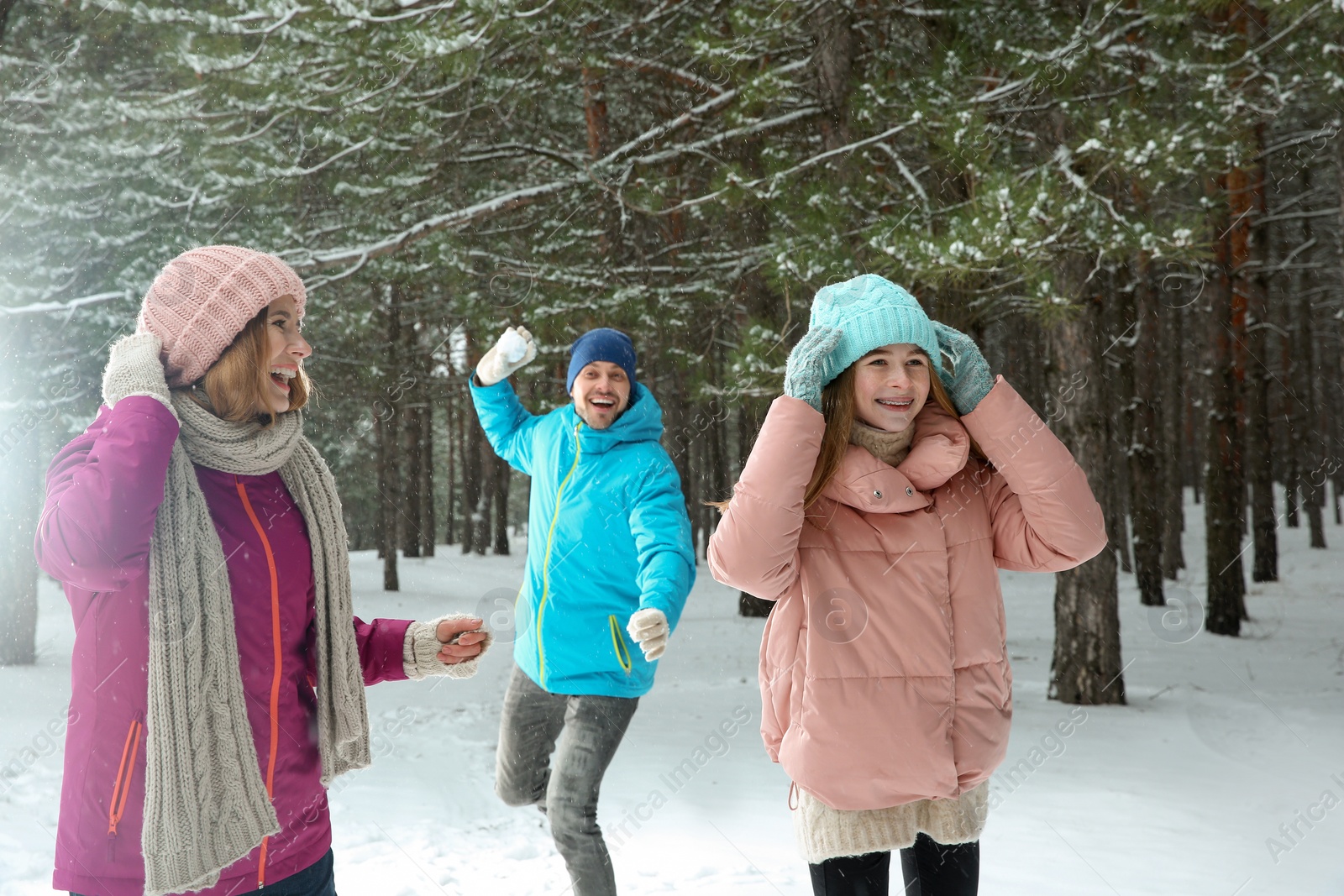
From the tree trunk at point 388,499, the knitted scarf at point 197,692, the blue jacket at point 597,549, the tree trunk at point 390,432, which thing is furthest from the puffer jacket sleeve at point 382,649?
the tree trunk at point 388,499

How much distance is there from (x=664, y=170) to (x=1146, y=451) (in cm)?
882

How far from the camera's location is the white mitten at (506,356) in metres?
4.01

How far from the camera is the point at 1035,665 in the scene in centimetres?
1070

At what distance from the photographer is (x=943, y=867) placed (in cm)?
240

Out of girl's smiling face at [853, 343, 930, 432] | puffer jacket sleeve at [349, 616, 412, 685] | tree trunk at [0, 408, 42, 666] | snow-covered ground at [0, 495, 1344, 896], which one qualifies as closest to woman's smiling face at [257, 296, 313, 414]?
puffer jacket sleeve at [349, 616, 412, 685]

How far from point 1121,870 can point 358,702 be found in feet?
12.0

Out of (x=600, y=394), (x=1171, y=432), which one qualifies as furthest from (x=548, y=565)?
(x=1171, y=432)

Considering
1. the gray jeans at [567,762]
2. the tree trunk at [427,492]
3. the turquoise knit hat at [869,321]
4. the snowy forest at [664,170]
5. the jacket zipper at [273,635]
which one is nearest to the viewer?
the jacket zipper at [273,635]

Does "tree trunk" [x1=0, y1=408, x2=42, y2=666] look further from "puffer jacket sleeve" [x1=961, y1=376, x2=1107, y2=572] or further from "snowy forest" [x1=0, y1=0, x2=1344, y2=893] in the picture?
"puffer jacket sleeve" [x1=961, y1=376, x2=1107, y2=572]

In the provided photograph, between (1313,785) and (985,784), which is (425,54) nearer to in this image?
(985,784)

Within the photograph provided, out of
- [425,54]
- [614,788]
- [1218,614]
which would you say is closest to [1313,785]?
[614,788]

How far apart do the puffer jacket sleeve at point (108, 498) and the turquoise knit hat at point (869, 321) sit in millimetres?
1516

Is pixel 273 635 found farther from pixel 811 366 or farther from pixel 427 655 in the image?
pixel 811 366

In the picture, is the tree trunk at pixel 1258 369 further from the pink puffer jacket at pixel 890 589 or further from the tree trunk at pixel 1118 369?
the pink puffer jacket at pixel 890 589
